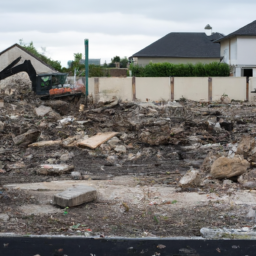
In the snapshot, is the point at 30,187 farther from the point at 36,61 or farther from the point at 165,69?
the point at 165,69

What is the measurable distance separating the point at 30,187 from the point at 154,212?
2.68 m

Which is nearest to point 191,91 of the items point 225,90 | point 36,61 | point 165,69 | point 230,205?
point 225,90

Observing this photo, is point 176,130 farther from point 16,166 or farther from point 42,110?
point 42,110

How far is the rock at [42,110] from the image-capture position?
1786cm

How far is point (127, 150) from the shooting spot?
1100 centimetres

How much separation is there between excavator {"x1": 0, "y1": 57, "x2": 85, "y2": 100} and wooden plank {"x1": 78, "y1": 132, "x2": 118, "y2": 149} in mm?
9544

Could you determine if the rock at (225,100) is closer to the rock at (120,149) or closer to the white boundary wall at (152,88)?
the white boundary wall at (152,88)

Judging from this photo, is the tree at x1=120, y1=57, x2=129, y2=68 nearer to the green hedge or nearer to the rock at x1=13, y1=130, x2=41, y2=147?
the green hedge

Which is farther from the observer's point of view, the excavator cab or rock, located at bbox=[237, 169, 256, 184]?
the excavator cab

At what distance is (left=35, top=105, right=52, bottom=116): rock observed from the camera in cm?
1786

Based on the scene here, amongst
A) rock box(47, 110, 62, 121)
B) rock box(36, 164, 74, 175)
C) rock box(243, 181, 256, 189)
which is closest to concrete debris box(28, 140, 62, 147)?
rock box(36, 164, 74, 175)

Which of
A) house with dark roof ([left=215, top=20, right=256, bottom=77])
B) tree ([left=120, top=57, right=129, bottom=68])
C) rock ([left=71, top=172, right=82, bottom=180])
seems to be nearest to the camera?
rock ([left=71, top=172, right=82, bottom=180])

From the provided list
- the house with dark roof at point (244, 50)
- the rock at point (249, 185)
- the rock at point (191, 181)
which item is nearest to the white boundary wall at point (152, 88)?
the house with dark roof at point (244, 50)

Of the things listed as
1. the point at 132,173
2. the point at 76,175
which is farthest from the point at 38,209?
the point at 132,173
